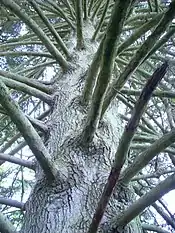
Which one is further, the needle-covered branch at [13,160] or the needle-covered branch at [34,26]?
the needle-covered branch at [34,26]

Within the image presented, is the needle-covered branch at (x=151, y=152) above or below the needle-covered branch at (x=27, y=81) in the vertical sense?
below

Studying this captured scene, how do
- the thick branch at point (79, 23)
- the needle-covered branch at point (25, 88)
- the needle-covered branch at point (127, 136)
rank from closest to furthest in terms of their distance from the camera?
1. the needle-covered branch at point (127, 136)
2. the needle-covered branch at point (25, 88)
3. the thick branch at point (79, 23)

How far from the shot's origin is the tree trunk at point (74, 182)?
1.29 m

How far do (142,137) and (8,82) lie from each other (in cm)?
64

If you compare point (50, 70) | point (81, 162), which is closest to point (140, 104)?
point (81, 162)

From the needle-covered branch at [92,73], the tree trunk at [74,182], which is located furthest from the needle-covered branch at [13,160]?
the needle-covered branch at [92,73]

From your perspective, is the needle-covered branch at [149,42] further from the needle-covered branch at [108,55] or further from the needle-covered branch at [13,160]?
the needle-covered branch at [13,160]

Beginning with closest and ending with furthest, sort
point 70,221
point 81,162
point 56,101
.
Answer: point 70,221, point 81,162, point 56,101

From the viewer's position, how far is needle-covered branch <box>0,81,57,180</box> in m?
1.12

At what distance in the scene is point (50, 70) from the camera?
3.93 metres

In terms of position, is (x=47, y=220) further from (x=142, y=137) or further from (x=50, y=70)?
(x=50, y=70)

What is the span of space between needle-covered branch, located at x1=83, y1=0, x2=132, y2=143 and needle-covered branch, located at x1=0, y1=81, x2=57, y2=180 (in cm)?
22

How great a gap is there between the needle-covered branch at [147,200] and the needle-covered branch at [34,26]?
3.59 feet

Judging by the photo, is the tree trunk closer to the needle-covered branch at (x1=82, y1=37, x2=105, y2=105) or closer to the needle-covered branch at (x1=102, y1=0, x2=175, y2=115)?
the needle-covered branch at (x1=82, y1=37, x2=105, y2=105)
